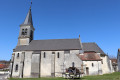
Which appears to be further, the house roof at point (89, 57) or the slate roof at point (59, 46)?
the slate roof at point (59, 46)

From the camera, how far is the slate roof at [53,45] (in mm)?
31862

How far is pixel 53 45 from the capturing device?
33.4 m

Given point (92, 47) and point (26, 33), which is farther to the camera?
point (26, 33)

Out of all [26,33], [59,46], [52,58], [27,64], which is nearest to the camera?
[52,58]

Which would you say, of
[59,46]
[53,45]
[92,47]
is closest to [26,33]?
[53,45]

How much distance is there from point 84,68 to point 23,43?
18.3 meters

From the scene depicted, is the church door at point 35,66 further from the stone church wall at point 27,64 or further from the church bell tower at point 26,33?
the church bell tower at point 26,33

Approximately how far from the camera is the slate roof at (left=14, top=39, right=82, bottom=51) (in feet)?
105

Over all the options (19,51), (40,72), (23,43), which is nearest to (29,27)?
(23,43)

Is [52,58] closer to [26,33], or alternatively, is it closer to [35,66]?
[35,66]

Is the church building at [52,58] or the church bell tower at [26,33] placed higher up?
the church bell tower at [26,33]

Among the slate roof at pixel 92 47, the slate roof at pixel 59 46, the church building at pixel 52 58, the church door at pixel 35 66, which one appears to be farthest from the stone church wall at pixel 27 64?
the slate roof at pixel 92 47

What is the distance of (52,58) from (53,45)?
4.04m

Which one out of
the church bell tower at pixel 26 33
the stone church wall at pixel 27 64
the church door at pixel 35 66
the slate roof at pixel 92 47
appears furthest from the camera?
the church bell tower at pixel 26 33
